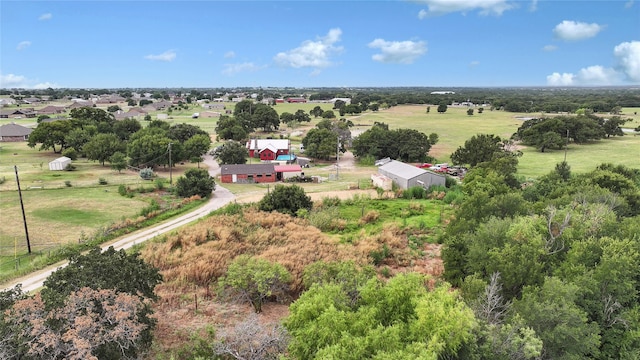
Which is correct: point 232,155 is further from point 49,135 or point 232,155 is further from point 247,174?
point 49,135

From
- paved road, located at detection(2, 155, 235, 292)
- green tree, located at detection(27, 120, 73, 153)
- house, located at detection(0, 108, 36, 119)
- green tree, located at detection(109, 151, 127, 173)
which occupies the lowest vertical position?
paved road, located at detection(2, 155, 235, 292)

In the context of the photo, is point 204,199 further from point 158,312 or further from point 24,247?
point 158,312

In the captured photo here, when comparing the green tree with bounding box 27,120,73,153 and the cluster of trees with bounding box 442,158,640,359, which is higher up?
the green tree with bounding box 27,120,73,153

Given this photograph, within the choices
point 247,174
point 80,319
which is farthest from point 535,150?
point 80,319

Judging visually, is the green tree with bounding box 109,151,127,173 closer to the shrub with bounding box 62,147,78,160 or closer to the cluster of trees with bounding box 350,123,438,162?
the shrub with bounding box 62,147,78,160

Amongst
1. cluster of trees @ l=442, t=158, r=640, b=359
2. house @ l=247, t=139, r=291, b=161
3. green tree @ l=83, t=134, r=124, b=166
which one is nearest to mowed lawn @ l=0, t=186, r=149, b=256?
green tree @ l=83, t=134, r=124, b=166

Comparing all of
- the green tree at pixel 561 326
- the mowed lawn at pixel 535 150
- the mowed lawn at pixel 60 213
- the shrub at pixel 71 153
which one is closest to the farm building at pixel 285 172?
the mowed lawn at pixel 60 213
